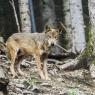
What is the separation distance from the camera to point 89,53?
13.7m

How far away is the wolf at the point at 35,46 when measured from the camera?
12.5 metres

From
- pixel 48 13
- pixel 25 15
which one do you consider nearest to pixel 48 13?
pixel 48 13

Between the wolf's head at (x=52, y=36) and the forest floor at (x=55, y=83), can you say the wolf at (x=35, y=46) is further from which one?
Answer: the forest floor at (x=55, y=83)

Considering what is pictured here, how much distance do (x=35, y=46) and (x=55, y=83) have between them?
1.08 metres

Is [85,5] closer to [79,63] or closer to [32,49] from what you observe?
[79,63]

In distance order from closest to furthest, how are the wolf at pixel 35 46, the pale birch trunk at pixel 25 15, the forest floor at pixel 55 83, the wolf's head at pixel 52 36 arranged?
the forest floor at pixel 55 83, the wolf's head at pixel 52 36, the wolf at pixel 35 46, the pale birch trunk at pixel 25 15

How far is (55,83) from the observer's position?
12.6 metres

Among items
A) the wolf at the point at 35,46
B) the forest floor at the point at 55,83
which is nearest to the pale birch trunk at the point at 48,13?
the forest floor at the point at 55,83

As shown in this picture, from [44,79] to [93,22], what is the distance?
198cm

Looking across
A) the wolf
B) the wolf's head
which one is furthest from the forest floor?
the wolf's head

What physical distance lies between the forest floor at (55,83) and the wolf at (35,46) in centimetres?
35

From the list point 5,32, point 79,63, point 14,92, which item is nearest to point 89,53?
point 79,63

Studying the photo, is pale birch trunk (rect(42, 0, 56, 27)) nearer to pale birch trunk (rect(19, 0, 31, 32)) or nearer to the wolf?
pale birch trunk (rect(19, 0, 31, 32))

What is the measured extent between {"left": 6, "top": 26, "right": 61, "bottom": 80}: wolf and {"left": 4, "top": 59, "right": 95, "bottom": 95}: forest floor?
351mm
